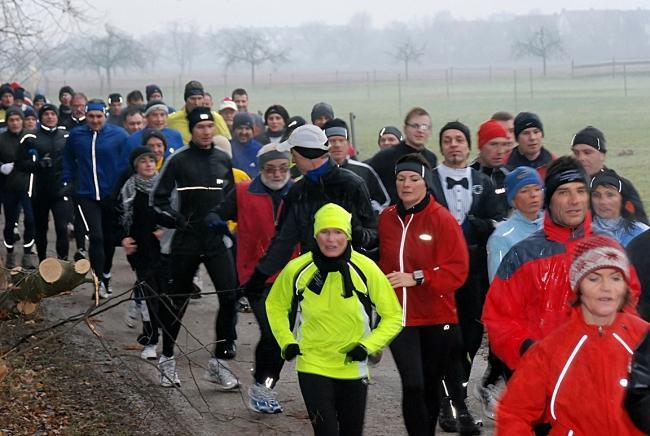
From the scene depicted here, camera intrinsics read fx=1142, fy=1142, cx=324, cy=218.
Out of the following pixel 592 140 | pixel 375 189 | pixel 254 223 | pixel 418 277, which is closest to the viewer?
pixel 418 277

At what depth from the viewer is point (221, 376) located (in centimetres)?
910

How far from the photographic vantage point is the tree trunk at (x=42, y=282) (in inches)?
295

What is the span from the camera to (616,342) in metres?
4.21

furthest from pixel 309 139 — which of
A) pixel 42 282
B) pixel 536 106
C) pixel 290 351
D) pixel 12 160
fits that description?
pixel 536 106

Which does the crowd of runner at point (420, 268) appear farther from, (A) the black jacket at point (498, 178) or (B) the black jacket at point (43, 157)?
(B) the black jacket at point (43, 157)

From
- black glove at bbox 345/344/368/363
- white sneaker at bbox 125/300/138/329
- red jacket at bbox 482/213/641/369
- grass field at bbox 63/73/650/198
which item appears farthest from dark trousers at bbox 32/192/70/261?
grass field at bbox 63/73/650/198

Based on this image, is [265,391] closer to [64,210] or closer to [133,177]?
[133,177]

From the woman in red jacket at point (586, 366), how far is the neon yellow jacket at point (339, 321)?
186 cm

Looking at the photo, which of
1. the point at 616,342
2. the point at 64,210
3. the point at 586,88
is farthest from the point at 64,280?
the point at 586,88

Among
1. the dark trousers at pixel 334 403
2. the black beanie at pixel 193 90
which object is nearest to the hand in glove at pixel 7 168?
the black beanie at pixel 193 90

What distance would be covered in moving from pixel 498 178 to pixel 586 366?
15.7ft

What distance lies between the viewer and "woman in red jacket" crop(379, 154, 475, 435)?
6.91 metres

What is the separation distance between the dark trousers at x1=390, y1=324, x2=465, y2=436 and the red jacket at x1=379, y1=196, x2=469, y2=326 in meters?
0.09

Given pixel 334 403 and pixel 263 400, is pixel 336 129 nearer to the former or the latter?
pixel 263 400
